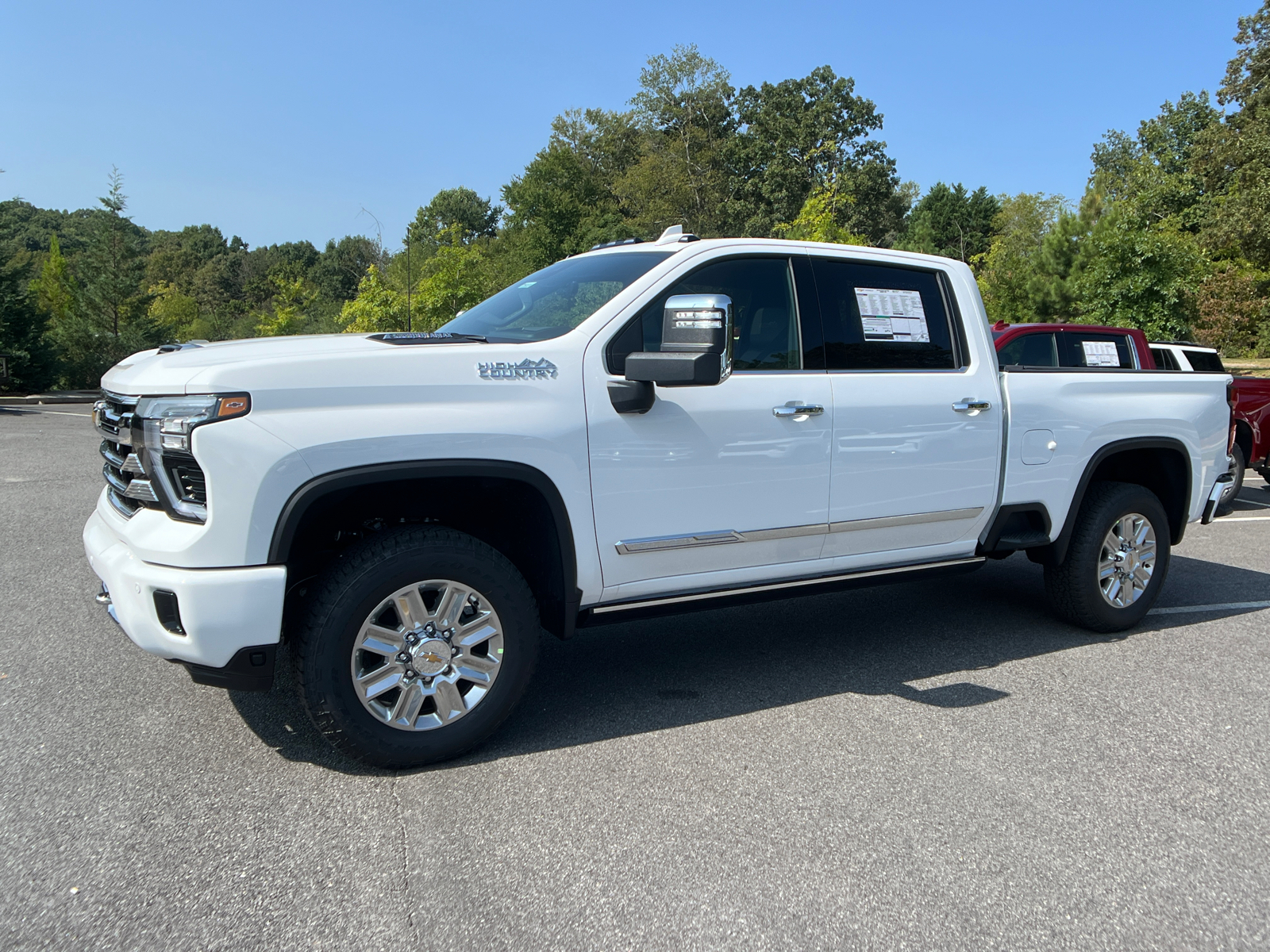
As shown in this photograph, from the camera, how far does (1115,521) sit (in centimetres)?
514

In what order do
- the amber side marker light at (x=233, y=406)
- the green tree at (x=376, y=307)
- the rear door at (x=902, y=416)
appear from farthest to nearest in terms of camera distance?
the green tree at (x=376, y=307), the rear door at (x=902, y=416), the amber side marker light at (x=233, y=406)

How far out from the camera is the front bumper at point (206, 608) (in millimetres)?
3023

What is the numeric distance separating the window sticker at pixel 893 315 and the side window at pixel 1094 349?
593cm

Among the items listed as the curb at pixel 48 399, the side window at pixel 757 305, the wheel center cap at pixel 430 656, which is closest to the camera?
the wheel center cap at pixel 430 656

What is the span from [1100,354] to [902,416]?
6.74 meters

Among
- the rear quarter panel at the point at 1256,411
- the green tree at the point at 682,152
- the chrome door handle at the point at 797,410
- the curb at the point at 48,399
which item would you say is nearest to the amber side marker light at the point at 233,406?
the chrome door handle at the point at 797,410

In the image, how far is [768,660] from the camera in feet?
15.5

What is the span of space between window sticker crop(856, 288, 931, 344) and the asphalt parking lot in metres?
1.64

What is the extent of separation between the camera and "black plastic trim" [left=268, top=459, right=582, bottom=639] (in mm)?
3098

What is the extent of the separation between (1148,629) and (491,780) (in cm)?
403

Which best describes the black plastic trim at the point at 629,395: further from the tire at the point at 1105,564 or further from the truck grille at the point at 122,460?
the tire at the point at 1105,564

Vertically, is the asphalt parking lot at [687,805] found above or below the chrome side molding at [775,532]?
below

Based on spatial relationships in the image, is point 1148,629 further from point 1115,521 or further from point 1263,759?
point 1263,759

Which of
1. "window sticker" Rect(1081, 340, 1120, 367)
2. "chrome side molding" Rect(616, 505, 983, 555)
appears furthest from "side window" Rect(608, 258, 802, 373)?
"window sticker" Rect(1081, 340, 1120, 367)
